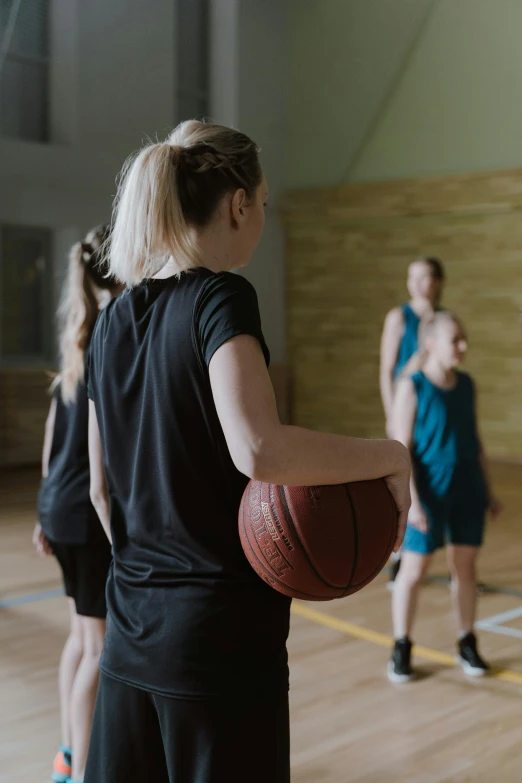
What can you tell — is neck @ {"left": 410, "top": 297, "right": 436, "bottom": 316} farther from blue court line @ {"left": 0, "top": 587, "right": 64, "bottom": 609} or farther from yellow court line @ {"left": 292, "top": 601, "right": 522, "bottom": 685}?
blue court line @ {"left": 0, "top": 587, "right": 64, "bottom": 609}

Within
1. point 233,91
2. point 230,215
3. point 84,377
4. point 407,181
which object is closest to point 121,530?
point 230,215

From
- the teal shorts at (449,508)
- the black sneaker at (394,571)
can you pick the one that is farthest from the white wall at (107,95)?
the teal shorts at (449,508)

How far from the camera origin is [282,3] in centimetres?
1118

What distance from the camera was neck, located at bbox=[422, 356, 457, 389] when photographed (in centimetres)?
357

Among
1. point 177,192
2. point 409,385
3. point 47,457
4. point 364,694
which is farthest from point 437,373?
A: point 177,192

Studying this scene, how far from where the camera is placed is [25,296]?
944 centimetres

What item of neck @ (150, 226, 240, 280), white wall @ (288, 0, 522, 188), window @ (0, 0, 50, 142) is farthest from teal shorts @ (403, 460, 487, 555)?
window @ (0, 0, 50, 142)

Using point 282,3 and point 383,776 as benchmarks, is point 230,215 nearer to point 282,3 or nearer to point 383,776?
point 383,776

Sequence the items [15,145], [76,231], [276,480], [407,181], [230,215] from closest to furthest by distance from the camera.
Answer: [276,480] → [230,215] → [15,145] → [76,231] → [407,181]

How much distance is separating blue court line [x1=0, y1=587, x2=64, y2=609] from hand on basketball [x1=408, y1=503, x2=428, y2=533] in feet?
7.08

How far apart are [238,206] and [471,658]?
273 centimetres

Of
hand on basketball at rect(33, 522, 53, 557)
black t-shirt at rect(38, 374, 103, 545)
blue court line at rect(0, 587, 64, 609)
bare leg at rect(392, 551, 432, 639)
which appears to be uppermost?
black t-shirt at rect(38, 374, 103, 545)

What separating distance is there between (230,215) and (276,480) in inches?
16.6

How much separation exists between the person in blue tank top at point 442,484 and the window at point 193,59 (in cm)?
781
